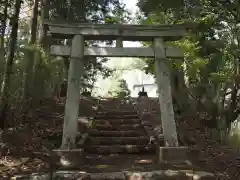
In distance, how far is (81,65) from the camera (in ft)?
22.1

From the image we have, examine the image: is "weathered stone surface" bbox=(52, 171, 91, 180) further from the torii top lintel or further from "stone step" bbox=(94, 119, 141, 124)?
"stone step" bbox=(94, 119, 141, 124)

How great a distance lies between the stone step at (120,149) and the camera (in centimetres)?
734

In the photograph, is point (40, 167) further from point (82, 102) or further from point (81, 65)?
point (82, 102)

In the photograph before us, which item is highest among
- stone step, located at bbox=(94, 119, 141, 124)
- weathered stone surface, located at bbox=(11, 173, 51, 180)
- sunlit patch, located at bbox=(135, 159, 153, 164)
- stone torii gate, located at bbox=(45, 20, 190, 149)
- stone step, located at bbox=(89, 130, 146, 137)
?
stone torii gate, located at bbox=(45, 20, 190, 149)

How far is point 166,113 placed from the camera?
6.68 meters

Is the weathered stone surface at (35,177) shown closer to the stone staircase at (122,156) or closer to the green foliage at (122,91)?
Answer: the stone staircase at (122,156)

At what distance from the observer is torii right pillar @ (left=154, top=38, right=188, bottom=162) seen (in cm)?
635

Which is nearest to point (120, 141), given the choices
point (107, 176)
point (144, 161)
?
point (144, 161)

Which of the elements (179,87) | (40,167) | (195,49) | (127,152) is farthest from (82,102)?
(40,167)

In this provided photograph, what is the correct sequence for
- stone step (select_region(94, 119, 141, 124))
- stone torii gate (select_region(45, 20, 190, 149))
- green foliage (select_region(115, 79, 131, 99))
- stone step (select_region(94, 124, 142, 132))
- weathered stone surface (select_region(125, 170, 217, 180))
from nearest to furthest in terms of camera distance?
weathered stone surface (select_region(125, 170, 217, 180))
stone torii gate (select_region(45, 20, 190, 149))
stone step (select_region(94, 124, 142, 132))
stone step (select_region(94, 119, 141, 124))
green foliage (select_region(115, 79, 131, 99))

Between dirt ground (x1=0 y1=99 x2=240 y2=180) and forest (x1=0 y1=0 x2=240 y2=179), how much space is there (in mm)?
182

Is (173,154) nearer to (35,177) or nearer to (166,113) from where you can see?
(166,113)

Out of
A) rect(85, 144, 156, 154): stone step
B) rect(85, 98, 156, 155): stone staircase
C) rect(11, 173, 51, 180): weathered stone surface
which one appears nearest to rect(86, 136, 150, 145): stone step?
rect(85, 98, 156, 155): stone staircase

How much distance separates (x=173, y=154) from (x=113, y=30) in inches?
123
